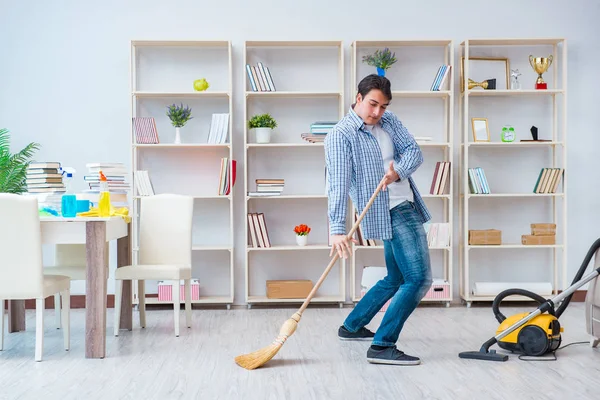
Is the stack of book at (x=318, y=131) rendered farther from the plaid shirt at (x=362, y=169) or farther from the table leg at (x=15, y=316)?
the table leg at (x=15, y=316)

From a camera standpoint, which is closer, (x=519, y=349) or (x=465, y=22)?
(x=519, y=349)

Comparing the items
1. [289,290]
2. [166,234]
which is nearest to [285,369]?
[166,234]

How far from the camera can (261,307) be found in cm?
580

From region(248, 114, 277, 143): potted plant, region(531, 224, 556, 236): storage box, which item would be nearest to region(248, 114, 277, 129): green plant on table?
region(248, 114, 277, 143): potted plant

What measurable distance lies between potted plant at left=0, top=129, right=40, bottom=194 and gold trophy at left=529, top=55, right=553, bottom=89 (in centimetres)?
396

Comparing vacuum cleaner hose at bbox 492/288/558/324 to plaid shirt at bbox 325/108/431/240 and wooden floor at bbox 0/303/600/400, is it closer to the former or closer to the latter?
wooden floor at bbox 0/303/600/400

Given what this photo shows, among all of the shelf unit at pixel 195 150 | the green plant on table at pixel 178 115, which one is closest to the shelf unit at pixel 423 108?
the shelf unit at pixel 195 150

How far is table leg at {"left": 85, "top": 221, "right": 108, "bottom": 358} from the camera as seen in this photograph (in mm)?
3834

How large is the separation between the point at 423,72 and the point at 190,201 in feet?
7.67

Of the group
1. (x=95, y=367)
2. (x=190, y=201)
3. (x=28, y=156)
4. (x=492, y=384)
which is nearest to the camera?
(x=492, y=384)

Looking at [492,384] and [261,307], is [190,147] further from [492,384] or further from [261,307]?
[492,384]

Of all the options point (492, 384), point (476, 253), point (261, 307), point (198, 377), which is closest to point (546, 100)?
point (476, 253)

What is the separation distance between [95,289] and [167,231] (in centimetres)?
108

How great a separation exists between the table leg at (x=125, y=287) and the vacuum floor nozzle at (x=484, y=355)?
2.18m
